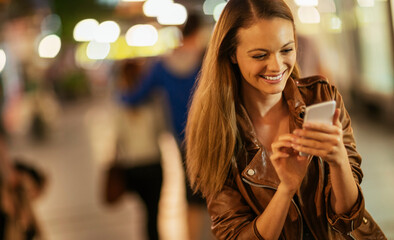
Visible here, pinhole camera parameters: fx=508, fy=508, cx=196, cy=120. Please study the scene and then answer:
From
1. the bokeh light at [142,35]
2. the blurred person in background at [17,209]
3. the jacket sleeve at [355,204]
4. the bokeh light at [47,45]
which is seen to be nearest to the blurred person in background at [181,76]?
the blurred person in background at [17,209]

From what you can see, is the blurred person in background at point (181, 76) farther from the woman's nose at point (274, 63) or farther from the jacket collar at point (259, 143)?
the woman's nose at point (274, 63)

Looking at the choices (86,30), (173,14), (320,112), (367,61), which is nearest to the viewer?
(320,112)

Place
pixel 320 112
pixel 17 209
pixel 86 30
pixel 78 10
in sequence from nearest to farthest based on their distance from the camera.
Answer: pixel 320 112 < pixel 17 209 < pixel 78 10 < pixel 86 30

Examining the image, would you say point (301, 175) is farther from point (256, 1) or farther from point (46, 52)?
point (46, 52)

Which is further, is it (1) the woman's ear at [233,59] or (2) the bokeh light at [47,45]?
(2) the bokeh light at [47,45]

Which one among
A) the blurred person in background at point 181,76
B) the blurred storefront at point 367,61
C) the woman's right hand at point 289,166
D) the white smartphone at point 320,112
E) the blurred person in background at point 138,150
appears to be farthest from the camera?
the blurred storefront at point 367,61

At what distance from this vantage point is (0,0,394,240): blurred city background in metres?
3.80

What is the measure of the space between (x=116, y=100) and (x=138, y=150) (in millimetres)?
569

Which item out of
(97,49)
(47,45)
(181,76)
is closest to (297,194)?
(181,76)

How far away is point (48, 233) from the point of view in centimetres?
537

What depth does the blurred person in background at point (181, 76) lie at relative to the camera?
3570 mm

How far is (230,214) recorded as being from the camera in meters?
1.38

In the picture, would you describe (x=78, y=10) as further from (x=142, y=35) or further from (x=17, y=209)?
(x=17, y=209)

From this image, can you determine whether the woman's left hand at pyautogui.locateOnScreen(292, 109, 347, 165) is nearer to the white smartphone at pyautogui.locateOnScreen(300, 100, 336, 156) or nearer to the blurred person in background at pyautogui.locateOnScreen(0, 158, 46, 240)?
the white smartphone at pyautogui.locateOnScreen(300, 100, 336, 156)
